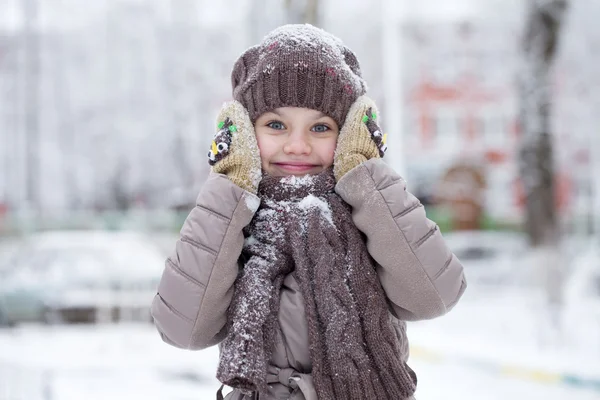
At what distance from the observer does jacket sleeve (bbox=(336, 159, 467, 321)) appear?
179 centimetres

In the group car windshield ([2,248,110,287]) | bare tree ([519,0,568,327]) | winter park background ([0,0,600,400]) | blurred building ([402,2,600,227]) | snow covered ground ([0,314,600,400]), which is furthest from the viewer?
blurred building ([402,2,600,227])

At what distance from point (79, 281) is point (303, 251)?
9.54 meters

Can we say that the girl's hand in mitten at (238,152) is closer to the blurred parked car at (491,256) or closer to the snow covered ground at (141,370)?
the snow covered ground at (141,370)

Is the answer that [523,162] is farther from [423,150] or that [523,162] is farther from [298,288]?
[423,150]

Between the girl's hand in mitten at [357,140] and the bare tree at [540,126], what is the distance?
29.3ft

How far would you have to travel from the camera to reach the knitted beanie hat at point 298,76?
6.21 feet

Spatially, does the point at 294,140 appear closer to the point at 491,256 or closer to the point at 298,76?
the point at 298,76

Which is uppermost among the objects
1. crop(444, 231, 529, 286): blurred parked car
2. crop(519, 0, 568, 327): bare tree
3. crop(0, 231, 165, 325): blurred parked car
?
crop(519, 0, 568, 327): bare tree

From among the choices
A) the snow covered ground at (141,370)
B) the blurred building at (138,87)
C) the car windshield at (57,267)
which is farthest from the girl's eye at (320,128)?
the blurred building at (138,87)

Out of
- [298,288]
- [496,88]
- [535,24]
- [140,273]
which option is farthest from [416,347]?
Answer: [496,88]

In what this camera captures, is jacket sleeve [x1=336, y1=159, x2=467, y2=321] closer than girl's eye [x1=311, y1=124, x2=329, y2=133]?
Yes

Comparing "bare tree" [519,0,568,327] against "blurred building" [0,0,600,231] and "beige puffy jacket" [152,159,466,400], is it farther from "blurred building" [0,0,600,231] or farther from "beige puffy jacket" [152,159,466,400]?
"beige puffy jacket" [152,159,466,400]

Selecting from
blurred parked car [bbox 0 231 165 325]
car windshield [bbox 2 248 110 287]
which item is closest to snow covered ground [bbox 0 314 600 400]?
blurred parked car [bbox 0 231 165 325]

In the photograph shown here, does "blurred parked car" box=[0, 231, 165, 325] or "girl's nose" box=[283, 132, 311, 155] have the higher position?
"girl's nose" box=[283, 132, 311, 155]
